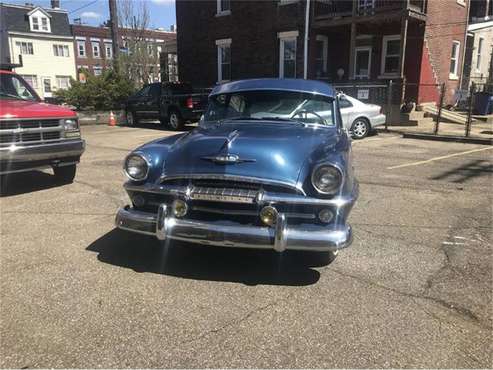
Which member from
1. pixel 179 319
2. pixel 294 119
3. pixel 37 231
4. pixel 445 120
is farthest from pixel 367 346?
pixel 445 120

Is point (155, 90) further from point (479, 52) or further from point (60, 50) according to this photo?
point (60, 50)

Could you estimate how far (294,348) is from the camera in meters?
2.80

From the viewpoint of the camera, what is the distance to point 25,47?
156 feet

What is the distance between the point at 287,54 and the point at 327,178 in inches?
690

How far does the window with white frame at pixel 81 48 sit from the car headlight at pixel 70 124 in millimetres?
54341

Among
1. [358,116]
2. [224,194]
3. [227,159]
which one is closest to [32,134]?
[227,159]

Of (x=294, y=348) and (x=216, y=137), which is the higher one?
(x=216, y=137)

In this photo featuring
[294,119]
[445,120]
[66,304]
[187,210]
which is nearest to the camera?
[66,304]

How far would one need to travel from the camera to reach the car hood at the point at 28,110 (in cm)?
630

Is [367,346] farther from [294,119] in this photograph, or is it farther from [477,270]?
[294,119]

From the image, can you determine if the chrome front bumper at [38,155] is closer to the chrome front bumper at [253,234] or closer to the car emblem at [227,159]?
the chrome front bumper at [253,234]

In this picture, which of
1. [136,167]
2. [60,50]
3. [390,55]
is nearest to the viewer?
[136,167]

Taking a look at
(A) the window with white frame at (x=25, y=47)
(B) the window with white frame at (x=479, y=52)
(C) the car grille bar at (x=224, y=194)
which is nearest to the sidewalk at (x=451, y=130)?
(B) the window with white frame at (x=479, y=52)

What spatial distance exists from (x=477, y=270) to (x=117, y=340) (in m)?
3.10
